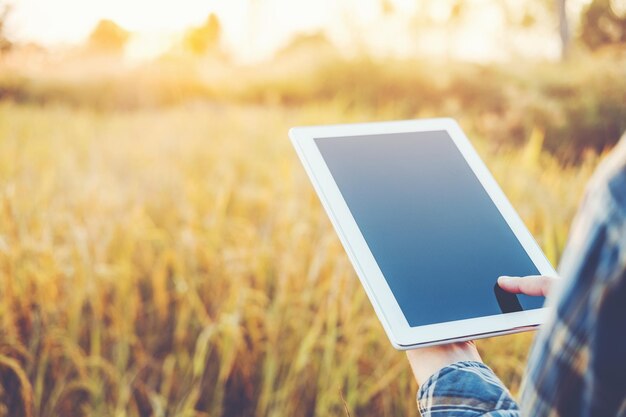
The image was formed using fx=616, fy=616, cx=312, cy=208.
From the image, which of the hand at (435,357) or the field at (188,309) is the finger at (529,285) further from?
the field at (188,309)

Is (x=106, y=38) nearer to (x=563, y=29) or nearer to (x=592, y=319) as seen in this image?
(x=563, y=29)

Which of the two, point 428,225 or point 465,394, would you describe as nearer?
point 465,394

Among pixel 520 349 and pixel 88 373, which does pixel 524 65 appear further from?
pixel 88 373

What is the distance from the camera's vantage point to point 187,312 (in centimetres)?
166

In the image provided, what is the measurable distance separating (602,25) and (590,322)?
8.18 m

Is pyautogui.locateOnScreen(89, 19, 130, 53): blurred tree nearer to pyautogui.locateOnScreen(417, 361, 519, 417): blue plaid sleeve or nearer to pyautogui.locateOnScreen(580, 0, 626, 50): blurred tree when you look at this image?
pyautogui.locateOnScreen(580, 0, 626, 50): blurred tree

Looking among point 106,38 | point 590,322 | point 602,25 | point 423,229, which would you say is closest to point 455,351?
point 423,229

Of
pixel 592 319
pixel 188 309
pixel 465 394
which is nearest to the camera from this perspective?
pixel 592 319

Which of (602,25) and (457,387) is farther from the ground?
(457,387)

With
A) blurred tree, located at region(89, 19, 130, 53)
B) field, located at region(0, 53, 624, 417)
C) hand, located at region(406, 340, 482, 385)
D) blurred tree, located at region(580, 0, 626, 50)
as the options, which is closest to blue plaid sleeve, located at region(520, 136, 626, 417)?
hand, located at region(406, 340, 482, 385)

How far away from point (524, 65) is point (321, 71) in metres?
1.95

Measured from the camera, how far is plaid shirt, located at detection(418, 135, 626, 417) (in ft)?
1.11

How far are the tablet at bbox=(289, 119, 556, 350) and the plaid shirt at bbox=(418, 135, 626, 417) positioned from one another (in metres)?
0.29

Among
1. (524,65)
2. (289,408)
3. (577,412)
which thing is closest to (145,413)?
(289,408)
